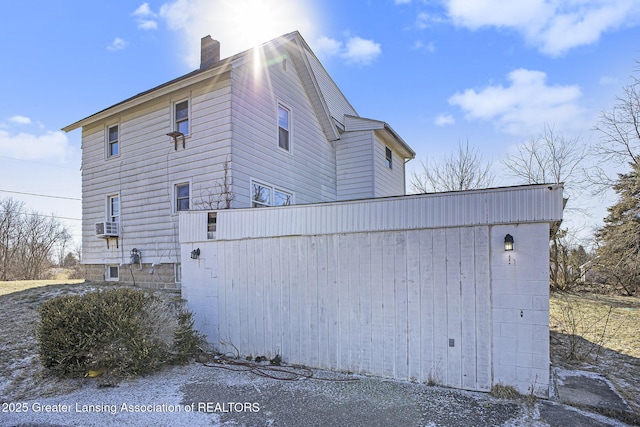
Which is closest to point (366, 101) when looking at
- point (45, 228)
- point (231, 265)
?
point (231, 265)

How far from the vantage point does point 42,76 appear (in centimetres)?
1122

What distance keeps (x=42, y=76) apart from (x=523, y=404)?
15.0 meters

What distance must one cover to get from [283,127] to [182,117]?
2.75 meters

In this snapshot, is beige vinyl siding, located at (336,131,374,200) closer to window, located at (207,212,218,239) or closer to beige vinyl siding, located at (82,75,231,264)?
beige vinyl siding, located at (82,75,231,264)

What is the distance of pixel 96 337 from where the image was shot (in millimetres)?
4629

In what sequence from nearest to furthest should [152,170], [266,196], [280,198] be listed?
[266,196], [152,170], [280,198]

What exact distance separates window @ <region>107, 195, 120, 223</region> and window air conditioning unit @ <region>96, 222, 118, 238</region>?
0.32 metres

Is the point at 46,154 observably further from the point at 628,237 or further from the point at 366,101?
the point at 628,237

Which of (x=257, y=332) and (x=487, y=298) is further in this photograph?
(x=257, y=332)

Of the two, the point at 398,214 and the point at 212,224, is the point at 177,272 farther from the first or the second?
the point at 398,214

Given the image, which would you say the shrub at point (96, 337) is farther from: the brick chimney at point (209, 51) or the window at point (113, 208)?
the brick chimney at point (209, 51)

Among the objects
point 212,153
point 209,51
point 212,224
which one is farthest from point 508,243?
point 209,51

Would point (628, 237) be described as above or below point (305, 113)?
below

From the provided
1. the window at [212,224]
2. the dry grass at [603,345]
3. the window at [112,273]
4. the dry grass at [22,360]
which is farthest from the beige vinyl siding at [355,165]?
the dry grass at [22,360]
